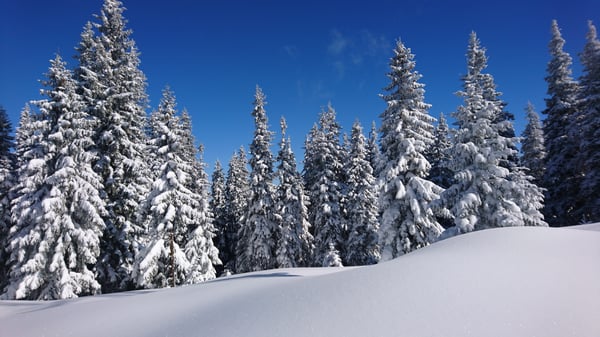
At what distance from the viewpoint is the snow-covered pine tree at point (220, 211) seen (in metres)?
35.9

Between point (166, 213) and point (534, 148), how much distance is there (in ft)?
107

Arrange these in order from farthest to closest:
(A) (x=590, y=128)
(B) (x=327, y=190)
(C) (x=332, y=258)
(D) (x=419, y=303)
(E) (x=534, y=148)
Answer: (E) (x=534, y=148) → (B) (x=327, y=190) → (C) (x=332, y=258) → (A) (x=590, y=128) → (D) (x=419, y=303)

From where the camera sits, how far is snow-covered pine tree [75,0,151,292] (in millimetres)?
17250

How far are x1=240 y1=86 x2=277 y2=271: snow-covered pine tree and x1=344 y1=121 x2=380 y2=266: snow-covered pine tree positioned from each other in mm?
6563

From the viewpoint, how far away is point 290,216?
2503cm

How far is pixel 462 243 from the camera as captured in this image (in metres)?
6.54

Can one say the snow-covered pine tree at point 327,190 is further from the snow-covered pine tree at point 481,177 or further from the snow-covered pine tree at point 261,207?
the snow-covered pine tree at point 481,177

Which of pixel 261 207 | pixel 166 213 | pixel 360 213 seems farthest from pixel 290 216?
pixel 166 213

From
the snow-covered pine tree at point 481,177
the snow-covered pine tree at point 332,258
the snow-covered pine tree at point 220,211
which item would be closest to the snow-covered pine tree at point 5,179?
the snow-covered pine tree at point 220,211

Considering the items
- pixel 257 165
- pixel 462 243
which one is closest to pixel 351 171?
pixel 257 165

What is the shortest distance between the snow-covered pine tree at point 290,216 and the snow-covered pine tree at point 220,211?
1214cm

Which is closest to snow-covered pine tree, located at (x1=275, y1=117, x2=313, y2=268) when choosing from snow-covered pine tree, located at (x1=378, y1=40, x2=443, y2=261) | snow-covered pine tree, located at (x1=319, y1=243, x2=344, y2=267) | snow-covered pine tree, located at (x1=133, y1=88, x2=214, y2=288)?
snow-covered pine tree, located at (x1=319, y1=243, x2=344, y2=267)

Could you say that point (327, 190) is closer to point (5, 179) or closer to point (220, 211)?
point (220, 211)

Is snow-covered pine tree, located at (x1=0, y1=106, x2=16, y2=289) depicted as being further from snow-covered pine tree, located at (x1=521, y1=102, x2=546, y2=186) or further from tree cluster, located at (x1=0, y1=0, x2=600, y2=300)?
snow-covered pine tree, located at (x1=521, y1=102, x2=546, y2=186)
